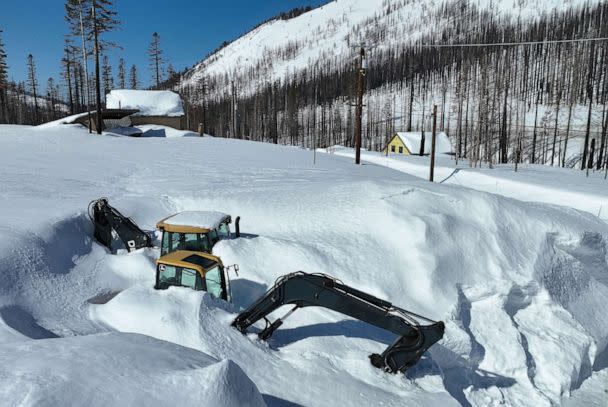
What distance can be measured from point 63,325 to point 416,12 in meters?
208

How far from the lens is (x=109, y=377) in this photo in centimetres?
453

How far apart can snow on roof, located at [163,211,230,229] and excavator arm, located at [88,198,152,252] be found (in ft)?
5.25

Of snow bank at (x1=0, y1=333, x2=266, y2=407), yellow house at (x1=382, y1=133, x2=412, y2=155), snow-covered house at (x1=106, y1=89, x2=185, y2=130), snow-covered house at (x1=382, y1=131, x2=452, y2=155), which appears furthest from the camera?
yellow house at (x1=382, y1=133, x2=412, y2=155)

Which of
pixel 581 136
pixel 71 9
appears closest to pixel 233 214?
pixel 71 9

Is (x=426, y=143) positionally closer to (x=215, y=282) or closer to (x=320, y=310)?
(x=320, y=310)

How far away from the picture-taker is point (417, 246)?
12.6 metres

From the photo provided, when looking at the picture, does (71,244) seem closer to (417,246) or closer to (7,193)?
(7,193)

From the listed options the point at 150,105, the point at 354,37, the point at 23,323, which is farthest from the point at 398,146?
the point at 354,37

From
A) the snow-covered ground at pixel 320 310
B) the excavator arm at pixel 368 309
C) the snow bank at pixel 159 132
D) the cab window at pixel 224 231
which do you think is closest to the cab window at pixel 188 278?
the snow-covered ground at pixel 320 310

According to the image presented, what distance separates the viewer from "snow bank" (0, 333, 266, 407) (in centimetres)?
407

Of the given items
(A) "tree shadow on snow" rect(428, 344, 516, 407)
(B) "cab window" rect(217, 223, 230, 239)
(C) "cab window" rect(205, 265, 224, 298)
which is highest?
(B) "cab window" rect(217, 223, 230, 239)

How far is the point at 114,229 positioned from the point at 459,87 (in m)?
62.5

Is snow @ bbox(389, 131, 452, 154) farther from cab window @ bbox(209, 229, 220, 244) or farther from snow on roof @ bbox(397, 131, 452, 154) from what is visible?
cab window @ bbox(209, 229, 220, 244)

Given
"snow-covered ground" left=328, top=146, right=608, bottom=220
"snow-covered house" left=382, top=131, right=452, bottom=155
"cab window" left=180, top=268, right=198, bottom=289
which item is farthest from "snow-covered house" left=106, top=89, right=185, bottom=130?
"cab window" left=180, top=268, right=198, bottom=289
